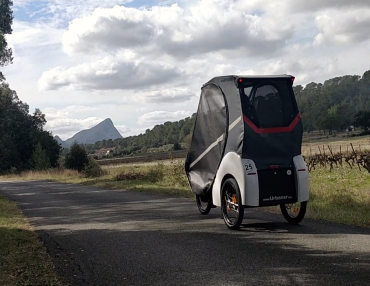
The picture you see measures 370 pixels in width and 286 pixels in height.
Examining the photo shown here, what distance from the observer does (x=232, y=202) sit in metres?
8.35

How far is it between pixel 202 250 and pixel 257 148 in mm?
2302

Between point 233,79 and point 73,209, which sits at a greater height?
point 233,79

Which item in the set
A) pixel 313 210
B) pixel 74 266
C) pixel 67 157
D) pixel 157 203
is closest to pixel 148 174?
pixel 157 203

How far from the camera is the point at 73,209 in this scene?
12938 millimetres

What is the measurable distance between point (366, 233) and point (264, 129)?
7.97ft

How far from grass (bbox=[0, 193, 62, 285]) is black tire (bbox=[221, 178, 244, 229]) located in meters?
3.27

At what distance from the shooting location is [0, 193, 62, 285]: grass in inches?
215

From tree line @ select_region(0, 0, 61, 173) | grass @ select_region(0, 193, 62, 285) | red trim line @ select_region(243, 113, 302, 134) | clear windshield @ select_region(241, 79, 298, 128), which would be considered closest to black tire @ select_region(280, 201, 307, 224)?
red trim line @ select_region(243, 113, 302, 134)

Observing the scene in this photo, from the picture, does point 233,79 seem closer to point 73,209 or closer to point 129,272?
point 129,272

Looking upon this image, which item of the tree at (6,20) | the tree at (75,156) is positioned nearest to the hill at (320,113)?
the tree at (75,156)

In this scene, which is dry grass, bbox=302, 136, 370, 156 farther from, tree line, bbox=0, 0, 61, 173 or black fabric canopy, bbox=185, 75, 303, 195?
tree line, bbox=0, 0, 61, 173

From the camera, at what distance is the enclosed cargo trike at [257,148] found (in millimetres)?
7988

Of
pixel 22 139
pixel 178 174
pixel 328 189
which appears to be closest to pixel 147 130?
pixel 22 139

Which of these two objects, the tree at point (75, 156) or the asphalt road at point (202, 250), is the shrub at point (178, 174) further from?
the tree at point (75, 156)
